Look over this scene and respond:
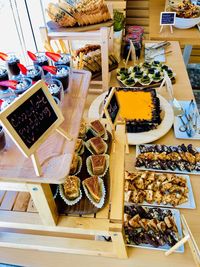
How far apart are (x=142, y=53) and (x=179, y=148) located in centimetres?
128

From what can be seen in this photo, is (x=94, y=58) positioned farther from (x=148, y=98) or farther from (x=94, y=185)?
(x=94, y=185)

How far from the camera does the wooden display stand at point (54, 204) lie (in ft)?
2.57

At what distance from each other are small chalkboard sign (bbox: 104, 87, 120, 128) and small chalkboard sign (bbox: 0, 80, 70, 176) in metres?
0.28

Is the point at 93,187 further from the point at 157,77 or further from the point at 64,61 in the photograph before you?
the point at 157,77

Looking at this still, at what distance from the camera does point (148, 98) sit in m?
1.63

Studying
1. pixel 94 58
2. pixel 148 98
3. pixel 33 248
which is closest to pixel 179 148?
pixel 148 98

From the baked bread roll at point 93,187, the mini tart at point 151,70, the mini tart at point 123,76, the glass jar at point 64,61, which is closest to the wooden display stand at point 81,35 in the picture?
the mini tart at point 123,76

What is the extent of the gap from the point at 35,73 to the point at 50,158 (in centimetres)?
41

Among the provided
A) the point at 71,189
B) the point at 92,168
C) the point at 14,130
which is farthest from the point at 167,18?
the point at 14,130

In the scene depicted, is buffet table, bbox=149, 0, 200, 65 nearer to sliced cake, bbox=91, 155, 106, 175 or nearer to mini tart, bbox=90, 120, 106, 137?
mini tart, bbox=90, 120, 106, 137

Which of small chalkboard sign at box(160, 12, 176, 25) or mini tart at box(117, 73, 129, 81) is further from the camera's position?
small chalkboard sign at box(160, 12, 176, 25)

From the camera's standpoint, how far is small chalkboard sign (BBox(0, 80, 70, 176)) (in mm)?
658

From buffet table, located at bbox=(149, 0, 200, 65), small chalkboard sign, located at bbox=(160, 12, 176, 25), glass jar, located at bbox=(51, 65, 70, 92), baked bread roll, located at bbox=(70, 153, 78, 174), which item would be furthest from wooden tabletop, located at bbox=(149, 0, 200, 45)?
baked bread roll, located at bbox=(70, 153, 78, 174)

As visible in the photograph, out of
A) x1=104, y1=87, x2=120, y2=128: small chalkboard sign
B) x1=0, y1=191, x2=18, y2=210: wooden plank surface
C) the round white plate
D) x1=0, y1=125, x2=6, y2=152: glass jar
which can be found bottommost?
the round white plate
